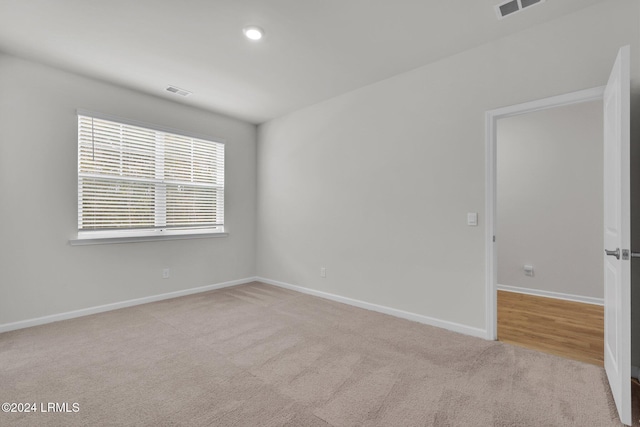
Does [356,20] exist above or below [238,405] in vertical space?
above

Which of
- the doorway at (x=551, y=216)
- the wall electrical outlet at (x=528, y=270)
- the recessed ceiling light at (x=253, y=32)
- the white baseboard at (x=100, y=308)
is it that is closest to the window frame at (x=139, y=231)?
the white baseboard at (x=100, y=308)

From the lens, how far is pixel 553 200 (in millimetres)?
4180

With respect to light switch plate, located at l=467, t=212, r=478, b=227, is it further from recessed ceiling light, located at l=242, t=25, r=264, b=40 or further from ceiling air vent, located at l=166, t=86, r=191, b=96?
ceiling air vent, located at l=166, t=86, r=191, b=96

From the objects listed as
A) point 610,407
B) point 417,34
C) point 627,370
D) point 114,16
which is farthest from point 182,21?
point 610,407

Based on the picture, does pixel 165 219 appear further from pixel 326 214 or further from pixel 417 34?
pixel 417 34

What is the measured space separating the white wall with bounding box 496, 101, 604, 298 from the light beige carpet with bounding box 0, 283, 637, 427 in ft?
7.32

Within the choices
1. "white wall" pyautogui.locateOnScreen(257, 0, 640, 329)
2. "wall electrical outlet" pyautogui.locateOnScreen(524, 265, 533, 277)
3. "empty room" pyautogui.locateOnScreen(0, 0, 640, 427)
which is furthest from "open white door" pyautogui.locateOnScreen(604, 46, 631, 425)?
"wall electrical outlet" pyautogui.locateOnScreen(524, 265, 533, 277)

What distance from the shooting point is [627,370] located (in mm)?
1658

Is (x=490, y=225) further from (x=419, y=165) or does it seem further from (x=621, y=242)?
(x=621, y=242)

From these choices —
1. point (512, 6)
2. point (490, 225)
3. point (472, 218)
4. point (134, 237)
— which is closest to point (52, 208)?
point (134, 237)

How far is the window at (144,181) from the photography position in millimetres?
3482

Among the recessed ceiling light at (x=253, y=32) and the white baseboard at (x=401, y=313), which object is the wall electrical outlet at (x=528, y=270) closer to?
the white baseboard at (x=401, y=313)

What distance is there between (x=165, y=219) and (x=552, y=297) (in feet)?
17.7

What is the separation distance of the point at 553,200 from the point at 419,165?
93.2 inches
